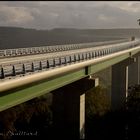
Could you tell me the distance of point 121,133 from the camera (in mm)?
43906

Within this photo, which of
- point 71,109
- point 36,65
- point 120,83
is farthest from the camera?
point 120,83

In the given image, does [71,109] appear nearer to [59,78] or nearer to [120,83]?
[59,78]

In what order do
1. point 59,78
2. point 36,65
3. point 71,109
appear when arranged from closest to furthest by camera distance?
point 36,65
point 59,78
point 71,109

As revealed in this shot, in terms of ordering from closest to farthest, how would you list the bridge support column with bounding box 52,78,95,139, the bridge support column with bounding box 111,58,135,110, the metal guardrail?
the metal guardrail < the bridge support column with bounding box 52,78,95,139 < the bridge support column with bounding box 111,58,135,110

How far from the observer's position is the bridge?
1662 cm

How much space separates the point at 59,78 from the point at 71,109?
1320 cm

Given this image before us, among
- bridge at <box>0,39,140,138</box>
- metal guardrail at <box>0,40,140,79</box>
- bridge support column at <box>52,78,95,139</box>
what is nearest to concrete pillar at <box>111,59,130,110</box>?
bridge at <box>0,39,140,138</box>

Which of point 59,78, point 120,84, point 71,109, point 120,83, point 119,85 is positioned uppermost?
point 59,78

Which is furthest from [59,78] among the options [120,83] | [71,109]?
[120,83]

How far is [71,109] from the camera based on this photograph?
3597 centimetres

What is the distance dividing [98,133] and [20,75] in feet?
92.6

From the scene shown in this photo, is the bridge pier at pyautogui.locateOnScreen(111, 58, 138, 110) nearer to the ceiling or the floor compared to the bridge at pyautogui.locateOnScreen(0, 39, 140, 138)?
nearer to the floor

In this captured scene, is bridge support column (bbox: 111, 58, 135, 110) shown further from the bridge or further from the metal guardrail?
the metal guardrail

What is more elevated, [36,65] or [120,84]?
[36,65]
